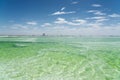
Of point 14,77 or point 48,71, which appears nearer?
point 14,77

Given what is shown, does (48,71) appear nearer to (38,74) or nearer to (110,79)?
(38,74)

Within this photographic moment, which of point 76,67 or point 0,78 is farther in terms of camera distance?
point 76,67

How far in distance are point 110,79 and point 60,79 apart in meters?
1.98

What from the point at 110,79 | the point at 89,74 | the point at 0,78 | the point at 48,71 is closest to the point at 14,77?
the point at 0,78

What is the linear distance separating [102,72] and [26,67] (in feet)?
12.1

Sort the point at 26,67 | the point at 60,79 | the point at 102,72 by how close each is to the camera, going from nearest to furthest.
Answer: the point at 60,79
the point at 102,72
the point at 26,67

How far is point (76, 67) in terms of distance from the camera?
362 inches

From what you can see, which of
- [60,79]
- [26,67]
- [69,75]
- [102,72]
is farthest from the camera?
[26,67]

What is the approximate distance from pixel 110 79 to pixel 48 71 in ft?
8.96

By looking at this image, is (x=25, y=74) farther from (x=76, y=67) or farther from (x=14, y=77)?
(x=76, y=67)

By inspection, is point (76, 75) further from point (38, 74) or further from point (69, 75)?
point (38, 74)

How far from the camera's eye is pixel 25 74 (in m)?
7.77

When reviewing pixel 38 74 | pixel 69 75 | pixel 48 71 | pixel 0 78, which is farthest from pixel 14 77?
pixel 69 75

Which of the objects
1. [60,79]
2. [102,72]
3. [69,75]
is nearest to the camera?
[60,79]
